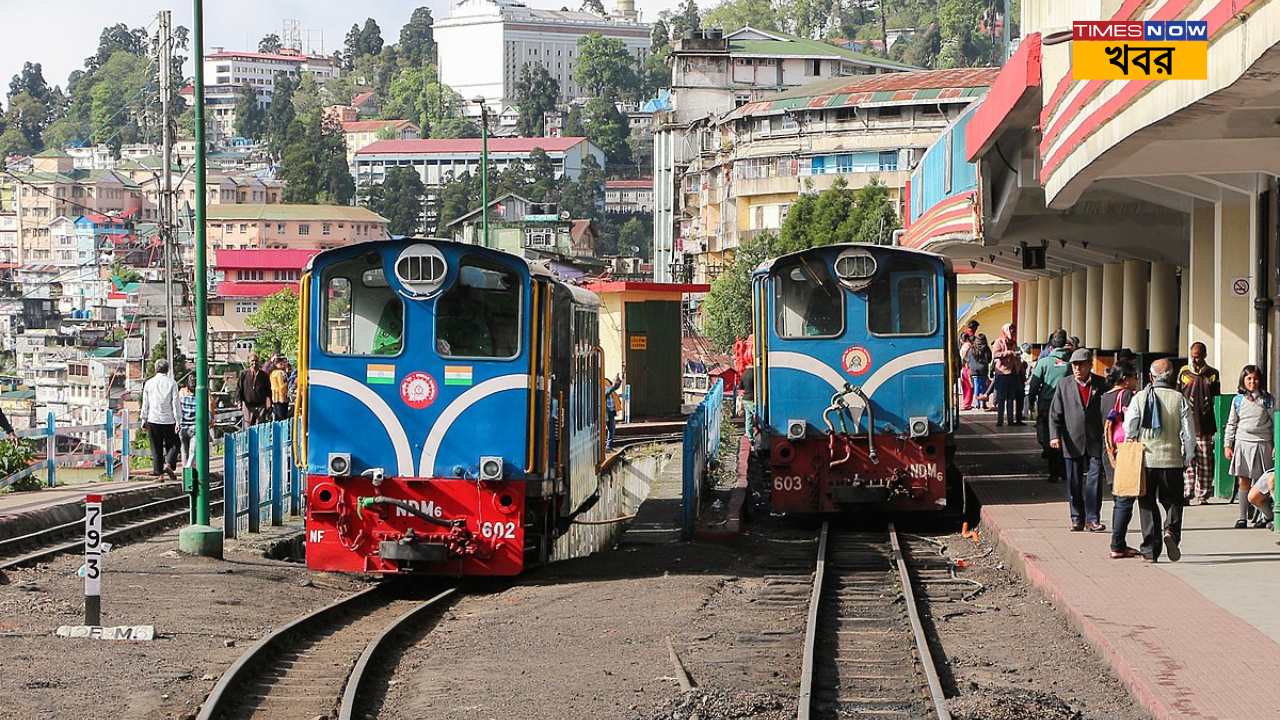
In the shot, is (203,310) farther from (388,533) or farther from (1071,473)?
(1071,473)

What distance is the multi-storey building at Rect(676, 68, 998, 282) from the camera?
80.9 metres

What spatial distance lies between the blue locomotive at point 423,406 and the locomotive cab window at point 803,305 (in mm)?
4443

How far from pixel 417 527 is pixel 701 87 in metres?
94.1

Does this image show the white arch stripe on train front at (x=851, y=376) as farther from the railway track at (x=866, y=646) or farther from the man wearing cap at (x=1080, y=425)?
the man wearing cap at (x=1080, y=425)

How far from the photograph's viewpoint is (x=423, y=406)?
48.1 ft

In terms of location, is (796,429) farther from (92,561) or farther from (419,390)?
(92,561)

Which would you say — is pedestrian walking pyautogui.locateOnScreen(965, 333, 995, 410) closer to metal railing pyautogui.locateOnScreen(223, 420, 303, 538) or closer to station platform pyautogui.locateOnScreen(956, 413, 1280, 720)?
station platform pyautogui.locateOnScreen(956, 413, 1280, 720)

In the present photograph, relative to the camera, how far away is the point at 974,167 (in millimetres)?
26516

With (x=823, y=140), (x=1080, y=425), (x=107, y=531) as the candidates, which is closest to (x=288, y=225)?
(x=823, y=140)

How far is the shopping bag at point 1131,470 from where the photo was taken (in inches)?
530

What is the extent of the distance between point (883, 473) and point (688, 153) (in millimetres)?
88712

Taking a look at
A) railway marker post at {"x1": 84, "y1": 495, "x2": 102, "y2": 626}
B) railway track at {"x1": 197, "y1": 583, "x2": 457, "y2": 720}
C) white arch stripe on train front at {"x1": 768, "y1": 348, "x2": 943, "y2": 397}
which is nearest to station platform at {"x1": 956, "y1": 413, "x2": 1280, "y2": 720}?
white arch stripe on train front at {"x1": 768, "y1": 348, "x2": 943, "y2": 397}

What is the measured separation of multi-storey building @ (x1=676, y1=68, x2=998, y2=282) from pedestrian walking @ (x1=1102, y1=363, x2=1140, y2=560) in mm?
62319

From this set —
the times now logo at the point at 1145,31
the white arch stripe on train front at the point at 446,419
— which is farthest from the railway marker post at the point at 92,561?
the times now logo at the point at 1145,31
